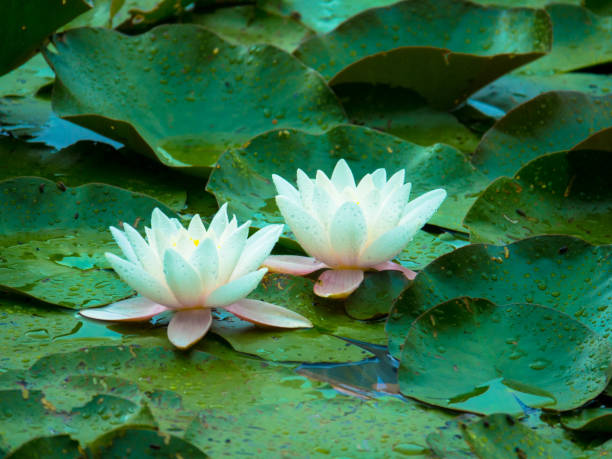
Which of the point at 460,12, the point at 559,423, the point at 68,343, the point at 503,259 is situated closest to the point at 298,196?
the point at 503,259

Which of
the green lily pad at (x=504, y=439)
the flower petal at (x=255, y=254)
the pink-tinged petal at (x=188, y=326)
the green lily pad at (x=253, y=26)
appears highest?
the green lily pad at (x=253, y=26)

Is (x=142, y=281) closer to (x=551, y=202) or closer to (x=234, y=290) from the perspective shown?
(x=234, y=290)

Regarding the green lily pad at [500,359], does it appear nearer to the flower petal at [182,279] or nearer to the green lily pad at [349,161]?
the flower petal at [182,279]

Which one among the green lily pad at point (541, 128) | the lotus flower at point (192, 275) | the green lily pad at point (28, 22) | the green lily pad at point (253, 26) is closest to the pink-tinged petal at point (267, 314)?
the lotus flower at point (192, 275)

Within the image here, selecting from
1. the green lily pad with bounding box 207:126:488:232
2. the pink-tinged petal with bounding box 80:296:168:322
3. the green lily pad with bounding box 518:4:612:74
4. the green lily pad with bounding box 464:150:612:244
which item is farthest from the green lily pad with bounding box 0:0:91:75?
the green lily pad with bounding box 518:4:612:74

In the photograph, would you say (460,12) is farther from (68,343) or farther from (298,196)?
(68,343)

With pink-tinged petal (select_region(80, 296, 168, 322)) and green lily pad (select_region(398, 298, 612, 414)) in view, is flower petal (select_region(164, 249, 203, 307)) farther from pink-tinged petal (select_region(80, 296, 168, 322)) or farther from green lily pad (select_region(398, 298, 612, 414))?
green lily pad (select_region(398, 298, 612, 414))
